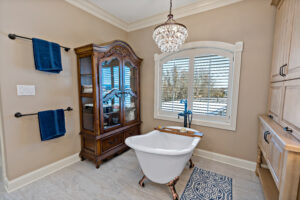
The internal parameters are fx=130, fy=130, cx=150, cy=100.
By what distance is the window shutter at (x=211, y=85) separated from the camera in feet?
7.25

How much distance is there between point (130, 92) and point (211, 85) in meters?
1.56

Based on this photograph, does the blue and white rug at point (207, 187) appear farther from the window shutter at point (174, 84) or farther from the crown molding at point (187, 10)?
the crown molding at point (187, 10)

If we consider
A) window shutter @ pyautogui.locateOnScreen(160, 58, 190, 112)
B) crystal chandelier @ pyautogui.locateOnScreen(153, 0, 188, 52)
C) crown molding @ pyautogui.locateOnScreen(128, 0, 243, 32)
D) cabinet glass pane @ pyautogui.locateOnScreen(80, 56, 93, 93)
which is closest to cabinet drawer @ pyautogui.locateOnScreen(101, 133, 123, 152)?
cabinet glass pane @ pyautogui.locateOnScreen(80, 56, 93, 93)

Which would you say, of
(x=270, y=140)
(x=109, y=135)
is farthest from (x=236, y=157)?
(x=109, y=135)

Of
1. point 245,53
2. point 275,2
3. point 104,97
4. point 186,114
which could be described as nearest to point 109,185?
point 104,97

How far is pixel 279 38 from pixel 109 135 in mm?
2784

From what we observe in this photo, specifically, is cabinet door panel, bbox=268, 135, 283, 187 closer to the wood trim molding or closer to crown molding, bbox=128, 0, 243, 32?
the wood trim molding

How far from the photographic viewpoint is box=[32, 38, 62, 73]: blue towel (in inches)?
67.3

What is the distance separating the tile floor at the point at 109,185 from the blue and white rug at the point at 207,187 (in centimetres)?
7

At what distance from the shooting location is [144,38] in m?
2.96

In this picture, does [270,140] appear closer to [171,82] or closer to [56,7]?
[171,82]

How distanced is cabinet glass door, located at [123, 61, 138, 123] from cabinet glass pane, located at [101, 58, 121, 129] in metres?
0.20

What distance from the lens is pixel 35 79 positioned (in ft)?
5.87

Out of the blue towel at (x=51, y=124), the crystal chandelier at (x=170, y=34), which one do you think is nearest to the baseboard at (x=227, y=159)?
the crystal chandelier at (x=170, y=34)
